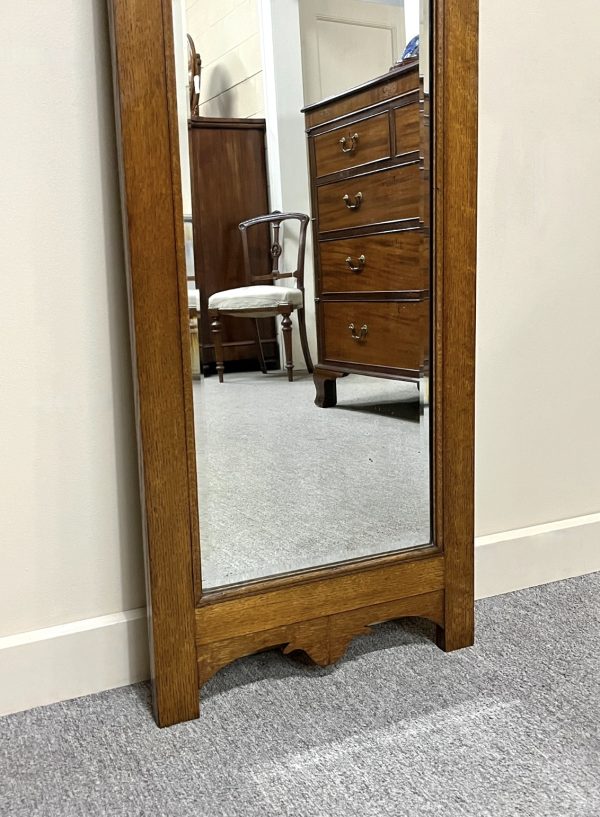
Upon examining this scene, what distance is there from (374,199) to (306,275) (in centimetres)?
18

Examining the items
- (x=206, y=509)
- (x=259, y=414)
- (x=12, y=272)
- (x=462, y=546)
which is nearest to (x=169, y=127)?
(x=12, y=272)

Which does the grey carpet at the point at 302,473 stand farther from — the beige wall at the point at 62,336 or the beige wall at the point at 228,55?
the beige wall at the point at 228,55

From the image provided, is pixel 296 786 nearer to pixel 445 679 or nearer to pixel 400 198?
pixel 445 679

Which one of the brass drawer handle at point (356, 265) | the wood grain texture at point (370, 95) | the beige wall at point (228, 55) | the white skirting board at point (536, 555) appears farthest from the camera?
the white skirting board at point (536, 555)

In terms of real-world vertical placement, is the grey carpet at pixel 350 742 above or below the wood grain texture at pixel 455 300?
below

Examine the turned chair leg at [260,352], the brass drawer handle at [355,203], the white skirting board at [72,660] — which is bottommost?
the white skirting board at [72,660]

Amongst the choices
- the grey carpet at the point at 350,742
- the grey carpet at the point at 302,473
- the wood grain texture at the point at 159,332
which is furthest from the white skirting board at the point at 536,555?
the wood grain texture at the point at 159,332

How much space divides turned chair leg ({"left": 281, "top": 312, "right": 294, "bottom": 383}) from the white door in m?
0.35

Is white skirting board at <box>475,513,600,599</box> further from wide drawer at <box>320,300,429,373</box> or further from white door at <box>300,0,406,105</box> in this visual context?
white door at <box>300,0,406,105</box>

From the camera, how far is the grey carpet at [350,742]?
112 cm

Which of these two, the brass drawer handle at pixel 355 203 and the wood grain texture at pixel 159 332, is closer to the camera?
the wood grain texture at pixel 159 332

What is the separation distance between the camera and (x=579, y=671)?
143 centimetres

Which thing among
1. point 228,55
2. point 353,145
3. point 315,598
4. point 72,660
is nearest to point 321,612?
point 315,598

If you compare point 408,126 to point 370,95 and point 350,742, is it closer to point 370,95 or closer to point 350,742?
point 370,95
